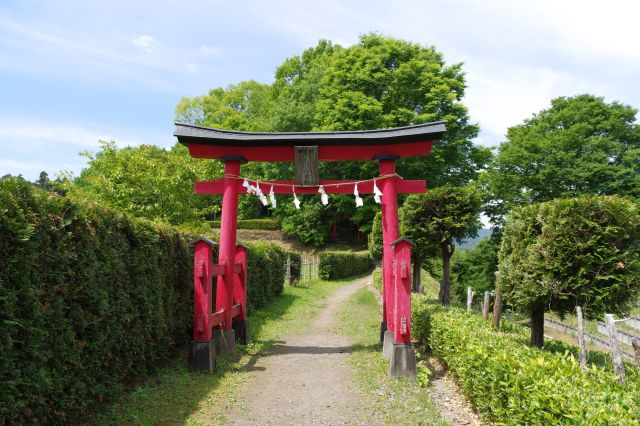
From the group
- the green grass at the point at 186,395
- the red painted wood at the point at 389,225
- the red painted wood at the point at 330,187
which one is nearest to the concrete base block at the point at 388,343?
the red painted wood at the point at 389,225

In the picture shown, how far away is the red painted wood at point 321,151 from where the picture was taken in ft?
28.7

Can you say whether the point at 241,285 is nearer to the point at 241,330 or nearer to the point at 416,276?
the point at 241,330

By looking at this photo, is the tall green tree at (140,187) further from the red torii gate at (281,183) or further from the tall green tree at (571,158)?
the tall green tree at (571,158)

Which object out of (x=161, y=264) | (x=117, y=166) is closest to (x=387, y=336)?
(x=161, y=264)

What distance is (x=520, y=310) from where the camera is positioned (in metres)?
7.33

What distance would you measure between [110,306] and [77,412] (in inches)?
49.6

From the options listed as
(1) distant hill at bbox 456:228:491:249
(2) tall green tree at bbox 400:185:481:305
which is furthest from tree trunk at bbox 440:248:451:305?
(1) distant hill at bbox 456:228:491:249

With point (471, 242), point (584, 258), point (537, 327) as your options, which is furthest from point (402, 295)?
point (471, 242)

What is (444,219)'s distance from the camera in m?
12.3

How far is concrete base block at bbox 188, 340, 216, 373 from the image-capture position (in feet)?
24.0

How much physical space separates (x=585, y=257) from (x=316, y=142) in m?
5.00

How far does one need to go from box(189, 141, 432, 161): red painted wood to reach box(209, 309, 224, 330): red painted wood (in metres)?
3.13

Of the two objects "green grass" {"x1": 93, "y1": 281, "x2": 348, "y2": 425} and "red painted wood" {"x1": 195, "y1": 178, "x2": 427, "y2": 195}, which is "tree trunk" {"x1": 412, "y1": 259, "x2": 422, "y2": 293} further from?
"red painted wood" {"x1": 195, "y1": 178, "x2": 427, "y2": 195}

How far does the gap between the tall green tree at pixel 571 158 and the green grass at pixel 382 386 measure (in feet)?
63.7
